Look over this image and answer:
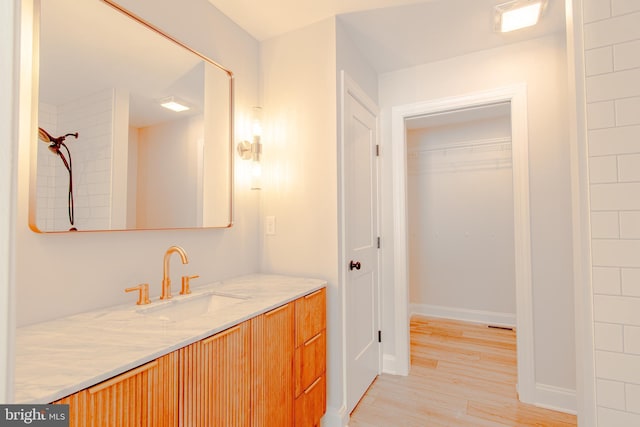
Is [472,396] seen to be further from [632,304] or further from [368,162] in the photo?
[368,162]

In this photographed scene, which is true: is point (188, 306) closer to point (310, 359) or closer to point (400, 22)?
point (310, 359)

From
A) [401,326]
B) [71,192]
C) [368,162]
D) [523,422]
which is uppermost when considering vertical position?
[368,162]

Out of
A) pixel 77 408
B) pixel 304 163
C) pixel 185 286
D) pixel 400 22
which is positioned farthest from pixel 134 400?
pixel 400 22

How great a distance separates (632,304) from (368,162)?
1.65m

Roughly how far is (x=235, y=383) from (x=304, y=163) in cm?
128

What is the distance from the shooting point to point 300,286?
166 centimetres

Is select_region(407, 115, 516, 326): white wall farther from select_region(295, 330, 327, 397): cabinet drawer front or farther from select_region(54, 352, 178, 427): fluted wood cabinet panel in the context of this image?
select_region(54, 352, 178, 427): fluted wood cabinet panel

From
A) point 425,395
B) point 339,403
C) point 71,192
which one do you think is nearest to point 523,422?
point 425,395

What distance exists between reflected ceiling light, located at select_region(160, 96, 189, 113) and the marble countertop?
948 mm

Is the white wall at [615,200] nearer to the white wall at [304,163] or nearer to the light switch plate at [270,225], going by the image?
the white wall at [304,163]

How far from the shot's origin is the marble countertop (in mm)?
693

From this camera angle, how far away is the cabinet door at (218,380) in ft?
3.11

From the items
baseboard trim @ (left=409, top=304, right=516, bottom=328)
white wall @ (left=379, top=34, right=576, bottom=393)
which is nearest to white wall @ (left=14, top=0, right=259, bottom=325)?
white wall @ (left=379, top=34, right=576, bottom=393)

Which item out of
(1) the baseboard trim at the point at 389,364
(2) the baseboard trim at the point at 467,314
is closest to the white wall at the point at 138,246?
(1) the baseboard trim at the point at 389,364
